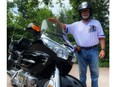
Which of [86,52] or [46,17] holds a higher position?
[46,17]

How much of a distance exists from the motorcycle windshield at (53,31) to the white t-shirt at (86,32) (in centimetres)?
14

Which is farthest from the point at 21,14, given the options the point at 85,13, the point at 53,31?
the point at 85,13

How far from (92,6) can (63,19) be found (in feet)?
0.78

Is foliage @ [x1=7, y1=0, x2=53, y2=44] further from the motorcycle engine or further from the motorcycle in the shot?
the motorcycle engine

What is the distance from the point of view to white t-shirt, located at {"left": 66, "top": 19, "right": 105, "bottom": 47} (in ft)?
7.68

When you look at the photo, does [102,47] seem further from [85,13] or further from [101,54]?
[85,13]

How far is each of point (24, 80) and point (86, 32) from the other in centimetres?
58

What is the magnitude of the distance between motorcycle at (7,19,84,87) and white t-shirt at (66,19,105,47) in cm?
15

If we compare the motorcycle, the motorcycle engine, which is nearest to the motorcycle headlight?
the motorcycle

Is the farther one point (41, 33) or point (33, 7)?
point (33, 7)

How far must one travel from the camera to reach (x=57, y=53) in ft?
6.66

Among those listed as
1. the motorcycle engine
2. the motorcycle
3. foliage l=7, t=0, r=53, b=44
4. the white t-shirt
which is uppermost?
foliage l=7, t=0, r=53, b=44
